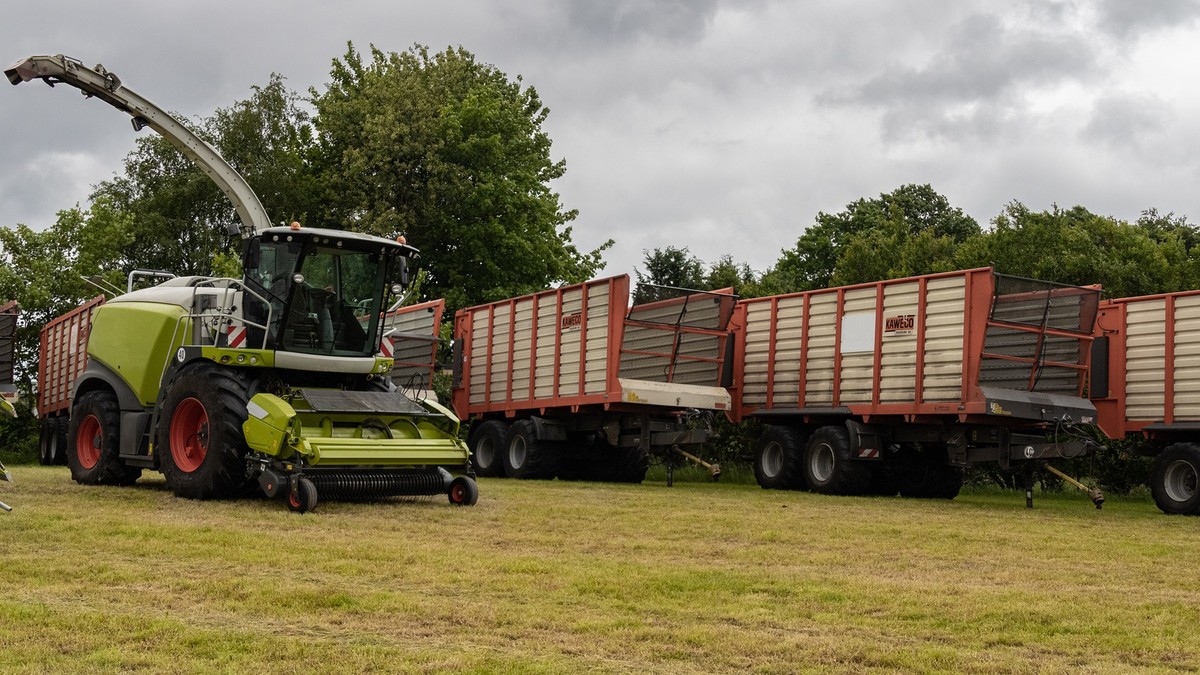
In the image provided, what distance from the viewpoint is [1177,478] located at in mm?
15109

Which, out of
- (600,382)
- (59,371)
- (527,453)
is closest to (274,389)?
(600,382)

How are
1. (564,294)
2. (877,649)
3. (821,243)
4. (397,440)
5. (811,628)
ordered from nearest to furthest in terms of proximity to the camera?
(877,649) < (811,628) < (397,440) < (564,294) < (821,243)

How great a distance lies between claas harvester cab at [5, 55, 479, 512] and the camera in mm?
12164

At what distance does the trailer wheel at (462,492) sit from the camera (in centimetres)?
1294

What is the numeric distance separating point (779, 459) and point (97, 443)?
29.6 feet

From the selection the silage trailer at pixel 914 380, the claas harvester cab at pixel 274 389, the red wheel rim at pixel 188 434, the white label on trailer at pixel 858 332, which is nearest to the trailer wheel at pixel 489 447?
the silage trailer at pixel 914 380

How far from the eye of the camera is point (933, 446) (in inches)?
712

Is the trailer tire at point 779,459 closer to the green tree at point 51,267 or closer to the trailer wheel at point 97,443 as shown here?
the trailer wheel at point 97,443

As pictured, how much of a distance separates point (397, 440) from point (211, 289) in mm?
3017

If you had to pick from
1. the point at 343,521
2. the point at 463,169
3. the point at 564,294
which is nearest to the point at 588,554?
the point at 343,521

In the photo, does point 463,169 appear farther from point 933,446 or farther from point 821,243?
point 933,446

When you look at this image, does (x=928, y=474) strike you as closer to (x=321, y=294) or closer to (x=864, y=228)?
(x=321, y=294)

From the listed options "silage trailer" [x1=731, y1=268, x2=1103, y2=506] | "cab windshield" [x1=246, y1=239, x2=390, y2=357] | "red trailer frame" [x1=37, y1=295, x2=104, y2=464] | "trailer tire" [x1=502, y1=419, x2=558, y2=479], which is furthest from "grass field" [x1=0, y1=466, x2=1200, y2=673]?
"red trailer frame" [x1=37, y1=295, x2=104, y2=464]

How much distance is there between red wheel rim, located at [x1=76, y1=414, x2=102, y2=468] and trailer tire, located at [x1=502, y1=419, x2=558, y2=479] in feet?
22.2
